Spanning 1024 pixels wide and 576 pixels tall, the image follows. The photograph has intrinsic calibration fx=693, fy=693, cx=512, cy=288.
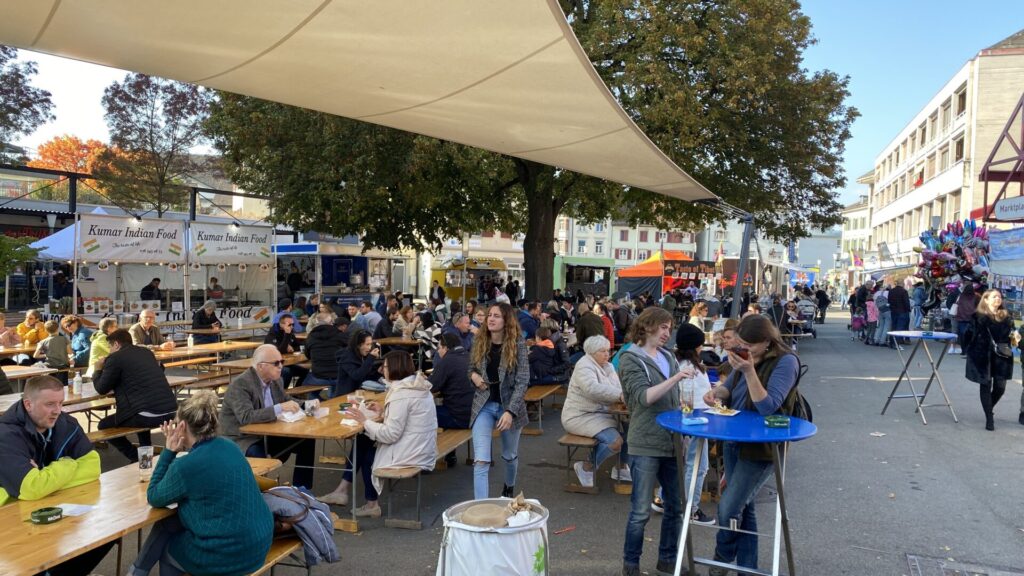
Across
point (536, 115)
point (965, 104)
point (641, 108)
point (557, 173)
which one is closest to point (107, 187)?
point (557, 173)

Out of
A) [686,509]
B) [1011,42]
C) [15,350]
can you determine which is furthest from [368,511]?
[1011,42]

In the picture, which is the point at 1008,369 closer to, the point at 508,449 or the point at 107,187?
the point at 508,449

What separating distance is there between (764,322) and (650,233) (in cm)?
6687

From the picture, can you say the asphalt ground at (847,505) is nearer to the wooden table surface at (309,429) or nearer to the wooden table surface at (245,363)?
the wooden table surface at (309,429)

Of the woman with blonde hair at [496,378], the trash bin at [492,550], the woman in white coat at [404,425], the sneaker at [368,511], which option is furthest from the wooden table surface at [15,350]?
the trash bin at [492,550]

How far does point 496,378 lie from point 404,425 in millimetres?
709

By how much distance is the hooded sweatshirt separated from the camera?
3.17 meters

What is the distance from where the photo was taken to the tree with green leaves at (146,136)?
79.9ft

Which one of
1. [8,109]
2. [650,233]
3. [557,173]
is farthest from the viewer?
[650,233]

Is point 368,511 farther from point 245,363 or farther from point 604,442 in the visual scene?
point 245,363

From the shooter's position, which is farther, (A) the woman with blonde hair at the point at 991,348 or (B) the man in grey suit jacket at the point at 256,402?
(A) the woman with blonde hair at the point at 991,348

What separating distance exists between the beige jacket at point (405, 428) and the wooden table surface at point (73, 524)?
5.14 ft

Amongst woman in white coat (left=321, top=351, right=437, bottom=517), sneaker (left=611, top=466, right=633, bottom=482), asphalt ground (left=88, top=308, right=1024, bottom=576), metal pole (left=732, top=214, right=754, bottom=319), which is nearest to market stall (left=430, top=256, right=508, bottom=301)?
metal pole (left=732, top=214, right=754, bottom=319)

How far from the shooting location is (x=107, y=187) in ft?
84.3
